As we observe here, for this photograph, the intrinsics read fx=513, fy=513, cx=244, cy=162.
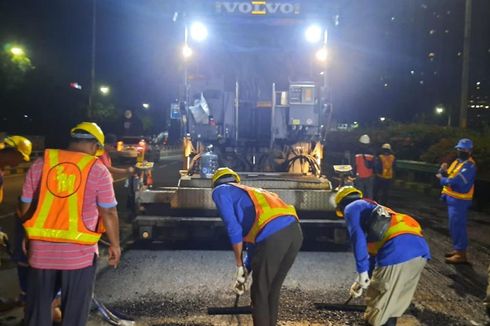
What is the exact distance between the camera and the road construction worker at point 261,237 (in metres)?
3.84

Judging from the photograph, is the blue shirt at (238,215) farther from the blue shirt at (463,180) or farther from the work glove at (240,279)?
the blue shirt at (463,180)

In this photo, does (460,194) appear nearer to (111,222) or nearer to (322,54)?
(322,54)

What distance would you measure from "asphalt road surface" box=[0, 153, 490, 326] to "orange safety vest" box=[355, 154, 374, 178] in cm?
255

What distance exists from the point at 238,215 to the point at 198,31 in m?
5.44

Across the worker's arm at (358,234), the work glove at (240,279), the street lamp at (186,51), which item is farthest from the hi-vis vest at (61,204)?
the street lamp at (186,51)

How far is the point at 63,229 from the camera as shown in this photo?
327cm

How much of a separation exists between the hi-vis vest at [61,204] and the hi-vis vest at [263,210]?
1216 mm

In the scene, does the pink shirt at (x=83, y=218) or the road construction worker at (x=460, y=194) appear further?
the road construction worker at (x=460, y=194)

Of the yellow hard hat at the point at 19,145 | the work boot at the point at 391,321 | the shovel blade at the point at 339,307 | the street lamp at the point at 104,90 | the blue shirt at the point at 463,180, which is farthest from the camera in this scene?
the street lamp at the point at 104,90

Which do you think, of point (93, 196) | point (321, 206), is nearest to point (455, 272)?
point (321, 206)

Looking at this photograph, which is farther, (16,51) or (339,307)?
(16,51)

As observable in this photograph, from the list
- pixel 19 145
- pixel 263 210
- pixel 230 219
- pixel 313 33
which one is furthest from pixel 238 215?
pixel 313 33

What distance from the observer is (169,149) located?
139ft

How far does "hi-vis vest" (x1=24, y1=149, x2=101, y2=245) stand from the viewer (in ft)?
10.7
